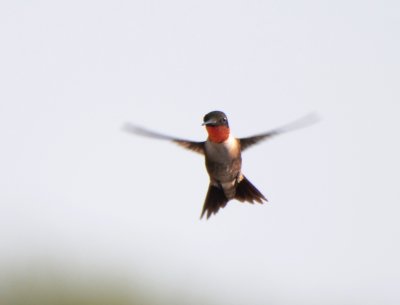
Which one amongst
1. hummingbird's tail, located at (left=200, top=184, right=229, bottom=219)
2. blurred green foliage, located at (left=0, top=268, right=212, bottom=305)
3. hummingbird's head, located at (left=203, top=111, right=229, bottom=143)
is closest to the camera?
hummingbird's head, located at (left=203, top=111, right=229, bottom=143)

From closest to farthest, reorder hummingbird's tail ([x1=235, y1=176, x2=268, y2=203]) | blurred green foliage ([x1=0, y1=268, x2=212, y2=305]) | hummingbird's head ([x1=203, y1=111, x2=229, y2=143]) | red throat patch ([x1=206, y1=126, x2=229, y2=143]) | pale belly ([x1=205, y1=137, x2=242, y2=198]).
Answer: hummingbird's head ([x1=203, y1=111, x2=229, y2=143]) < red throat patch ([x1=206, y1=126, x2=229, y2=143]) < pale belly ([x1=205, y1=137, x2=242, y2=198]) < hummingbird's tail ([x1=235, y1=176, x2=268, y2=203]) < blurred green foliage ([x1=0, y1=268, x2=212, y2=305])

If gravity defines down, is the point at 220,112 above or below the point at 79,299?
below

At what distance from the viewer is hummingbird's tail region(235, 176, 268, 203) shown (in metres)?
8.98

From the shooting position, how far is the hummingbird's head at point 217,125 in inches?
292

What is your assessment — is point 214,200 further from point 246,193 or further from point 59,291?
point 59,291

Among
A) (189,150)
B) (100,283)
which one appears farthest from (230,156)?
(100,283)

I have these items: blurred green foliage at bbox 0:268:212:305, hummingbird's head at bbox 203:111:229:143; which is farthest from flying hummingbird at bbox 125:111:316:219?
blurred green foliage at bbox 0:268:212:305

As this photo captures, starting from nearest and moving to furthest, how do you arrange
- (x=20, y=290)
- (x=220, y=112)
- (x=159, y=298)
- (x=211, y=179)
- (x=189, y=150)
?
(x=220, y=112)
(x=211, y=179)
(x=189, y=150)
(x=20, y=290)
(x=159, y=298)

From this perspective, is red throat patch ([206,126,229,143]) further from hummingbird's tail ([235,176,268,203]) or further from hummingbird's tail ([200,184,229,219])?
hummingbird's tail ([235,176,268,203])

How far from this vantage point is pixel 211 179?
8.24 meters

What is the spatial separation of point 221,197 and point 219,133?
1.00 meters

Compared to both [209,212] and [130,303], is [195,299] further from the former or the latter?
[209,212]

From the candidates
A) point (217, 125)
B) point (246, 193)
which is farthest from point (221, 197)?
point (217, 125)

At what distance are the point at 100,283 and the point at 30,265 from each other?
160 inches
